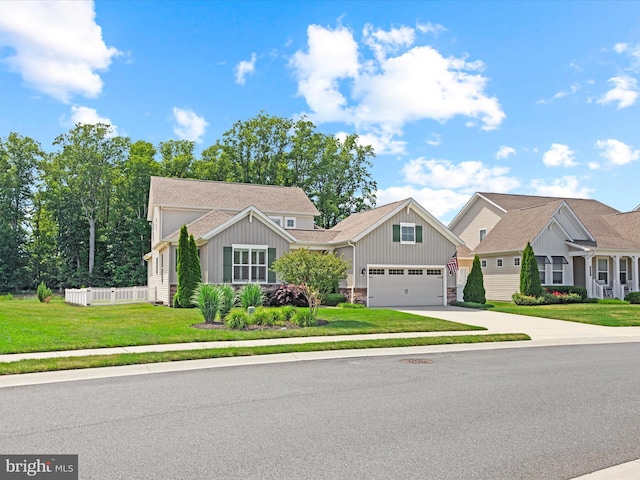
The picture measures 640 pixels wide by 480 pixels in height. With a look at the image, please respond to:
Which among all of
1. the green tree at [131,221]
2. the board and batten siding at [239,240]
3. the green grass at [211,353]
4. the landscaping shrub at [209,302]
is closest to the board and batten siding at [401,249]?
the board and batten siding at [239,240]

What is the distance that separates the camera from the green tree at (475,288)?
30.2m

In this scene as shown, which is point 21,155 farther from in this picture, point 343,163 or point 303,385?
point 303,385

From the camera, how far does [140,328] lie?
1576 cm

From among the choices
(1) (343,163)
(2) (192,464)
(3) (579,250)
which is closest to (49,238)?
(1) (343,163)

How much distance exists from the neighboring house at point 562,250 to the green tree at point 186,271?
1698 centimetres

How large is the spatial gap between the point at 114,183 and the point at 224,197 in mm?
18735

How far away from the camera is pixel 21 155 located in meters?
52.8

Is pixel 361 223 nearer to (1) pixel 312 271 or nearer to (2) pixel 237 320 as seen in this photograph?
(1) pixel 312 271

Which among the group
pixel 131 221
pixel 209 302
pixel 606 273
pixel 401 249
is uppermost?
pixel 131 221

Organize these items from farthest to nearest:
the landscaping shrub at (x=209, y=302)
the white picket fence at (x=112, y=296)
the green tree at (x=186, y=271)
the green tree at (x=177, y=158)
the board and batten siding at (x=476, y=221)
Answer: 1. the green tree at (x=177, y=158)
2. the board and batten siding at (x=476, y=221)
3. the white picket fence at (x=112, y=296)
4. the green tree at (x=186, y=271)
5. the landscaping shrub at (x=209, y=302)

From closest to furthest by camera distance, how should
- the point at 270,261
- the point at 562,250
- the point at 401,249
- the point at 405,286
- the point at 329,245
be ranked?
1. the point at 270,261
2. the point at 401,249
3. the point at 405,286
4. the point at 329,245
5. the point at 562,250

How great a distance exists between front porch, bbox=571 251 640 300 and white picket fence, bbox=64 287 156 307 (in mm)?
24593

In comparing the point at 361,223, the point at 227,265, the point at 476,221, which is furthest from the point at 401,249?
the point at 476,221

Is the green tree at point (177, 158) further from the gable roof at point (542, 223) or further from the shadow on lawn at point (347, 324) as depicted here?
the shadow on lawn at point (347, 324)
